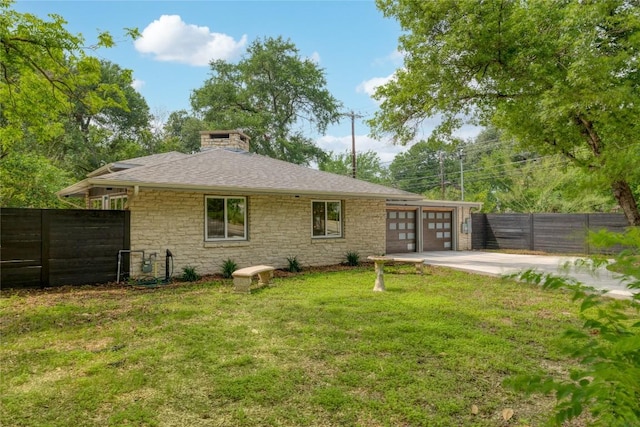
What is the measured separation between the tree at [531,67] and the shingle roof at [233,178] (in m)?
3.45

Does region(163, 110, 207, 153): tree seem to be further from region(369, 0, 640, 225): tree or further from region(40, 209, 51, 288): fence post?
region(369, 0, 640, 225): tree

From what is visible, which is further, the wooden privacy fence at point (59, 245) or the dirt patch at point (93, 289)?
the wooden privacy fence at point (59, 245)

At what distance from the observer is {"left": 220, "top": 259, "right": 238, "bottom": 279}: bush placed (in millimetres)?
9690

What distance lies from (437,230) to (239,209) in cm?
994

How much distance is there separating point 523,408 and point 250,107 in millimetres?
27715

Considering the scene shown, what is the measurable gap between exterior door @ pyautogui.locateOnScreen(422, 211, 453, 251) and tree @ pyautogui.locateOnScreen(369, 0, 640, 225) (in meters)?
5.63

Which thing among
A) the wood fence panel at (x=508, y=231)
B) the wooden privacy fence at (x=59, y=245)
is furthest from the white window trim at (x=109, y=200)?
the wood fence panel at (x=508, y=231)

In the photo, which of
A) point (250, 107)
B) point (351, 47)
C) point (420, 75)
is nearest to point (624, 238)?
point (420, 75)

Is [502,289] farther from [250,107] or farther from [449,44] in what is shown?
[250,107]

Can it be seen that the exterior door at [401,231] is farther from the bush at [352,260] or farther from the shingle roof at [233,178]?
the bush at [352,260]

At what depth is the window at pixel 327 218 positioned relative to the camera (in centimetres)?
1191

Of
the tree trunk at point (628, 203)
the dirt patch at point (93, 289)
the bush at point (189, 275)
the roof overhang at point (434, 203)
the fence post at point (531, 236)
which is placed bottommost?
the dirt patch at point (93, 289)

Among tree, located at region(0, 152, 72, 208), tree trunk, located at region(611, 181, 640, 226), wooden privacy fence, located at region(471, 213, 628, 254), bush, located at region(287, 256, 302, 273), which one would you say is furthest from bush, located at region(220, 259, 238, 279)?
wooden privacy fence, located at region(471, 213, 628, 254)

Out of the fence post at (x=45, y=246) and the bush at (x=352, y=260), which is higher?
the fence post at (x=45, y=246)
